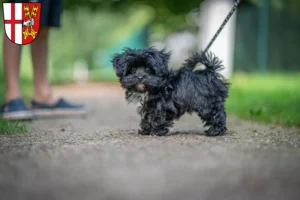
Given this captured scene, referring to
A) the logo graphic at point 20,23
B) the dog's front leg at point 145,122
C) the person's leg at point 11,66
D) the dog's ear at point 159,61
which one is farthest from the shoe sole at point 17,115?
the dog's ear at point 159,61

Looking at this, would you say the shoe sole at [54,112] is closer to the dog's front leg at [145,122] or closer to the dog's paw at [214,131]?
the dog's front leg at [145,122]

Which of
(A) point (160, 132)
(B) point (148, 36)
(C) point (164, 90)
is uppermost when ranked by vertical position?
(B) point (148, 36)

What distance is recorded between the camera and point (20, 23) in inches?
210

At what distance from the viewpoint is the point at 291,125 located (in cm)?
639

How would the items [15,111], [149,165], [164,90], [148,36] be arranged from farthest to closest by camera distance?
[148,36], [15,111], [164,90], [149,165]

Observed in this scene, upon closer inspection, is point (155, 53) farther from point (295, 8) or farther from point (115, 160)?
point (295, 8)

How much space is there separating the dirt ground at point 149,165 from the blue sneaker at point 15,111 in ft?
3.18

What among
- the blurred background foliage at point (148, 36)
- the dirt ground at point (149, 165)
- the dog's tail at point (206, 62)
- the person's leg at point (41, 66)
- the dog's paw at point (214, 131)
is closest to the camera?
the dirt ground at point (149, 165)

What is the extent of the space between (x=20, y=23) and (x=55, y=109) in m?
2.32

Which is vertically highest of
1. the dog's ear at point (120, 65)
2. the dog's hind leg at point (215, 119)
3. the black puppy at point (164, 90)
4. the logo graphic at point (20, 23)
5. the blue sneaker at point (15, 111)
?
the logo graphic at point (20, 23)

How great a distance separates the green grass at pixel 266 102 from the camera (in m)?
7.18

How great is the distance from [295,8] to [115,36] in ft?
21.6

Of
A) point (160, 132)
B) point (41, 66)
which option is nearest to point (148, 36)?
point (41, 66)

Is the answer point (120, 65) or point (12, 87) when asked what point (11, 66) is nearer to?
point (12, 87)
